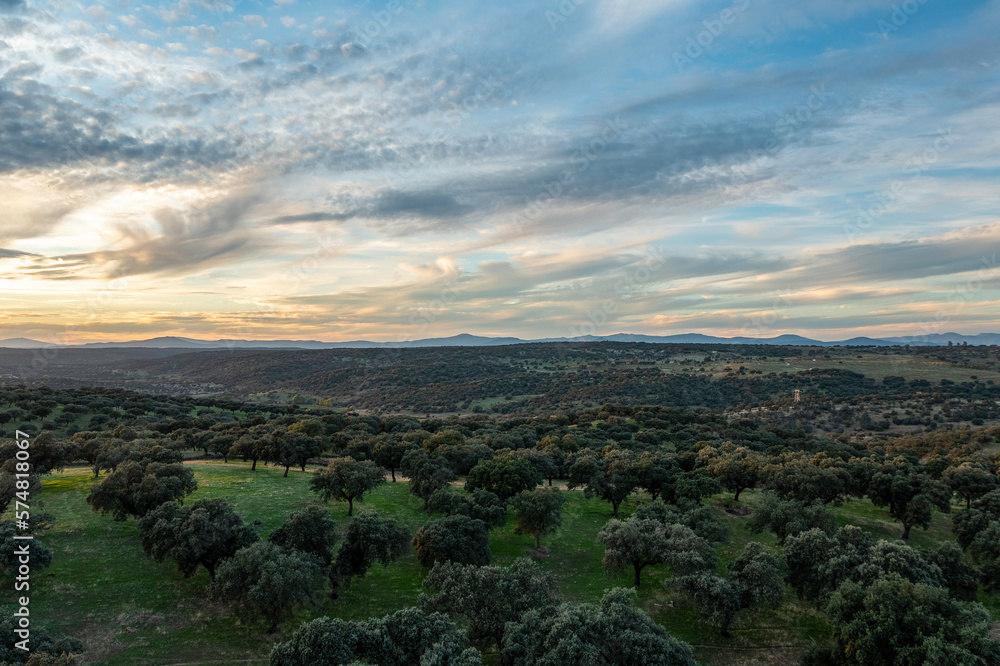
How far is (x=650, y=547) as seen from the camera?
31859 mm

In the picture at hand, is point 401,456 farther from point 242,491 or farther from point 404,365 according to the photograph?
point 404,365

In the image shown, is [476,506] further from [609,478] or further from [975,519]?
[975,519]

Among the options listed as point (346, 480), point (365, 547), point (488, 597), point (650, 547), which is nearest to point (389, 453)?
point (346, 480)

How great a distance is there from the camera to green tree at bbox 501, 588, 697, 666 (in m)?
19.8

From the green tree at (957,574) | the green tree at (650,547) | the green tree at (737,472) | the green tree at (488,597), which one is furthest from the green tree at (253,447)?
the green tree at (957,574)

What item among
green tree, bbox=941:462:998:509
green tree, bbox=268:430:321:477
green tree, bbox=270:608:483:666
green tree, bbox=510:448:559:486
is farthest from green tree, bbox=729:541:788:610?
green tree, bbox=268:430:321:477

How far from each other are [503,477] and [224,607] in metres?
22.8

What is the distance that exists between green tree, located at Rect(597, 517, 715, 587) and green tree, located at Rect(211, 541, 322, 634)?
61.5 ft

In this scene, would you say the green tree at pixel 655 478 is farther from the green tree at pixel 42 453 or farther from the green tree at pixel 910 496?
the green tree at pixel 42 453

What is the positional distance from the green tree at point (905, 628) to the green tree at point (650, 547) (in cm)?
792

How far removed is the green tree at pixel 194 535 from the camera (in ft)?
93.9

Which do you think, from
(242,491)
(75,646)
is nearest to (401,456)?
(242,491)

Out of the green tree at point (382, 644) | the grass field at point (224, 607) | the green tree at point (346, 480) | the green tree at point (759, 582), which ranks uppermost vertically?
the green tree at point (346, 480)

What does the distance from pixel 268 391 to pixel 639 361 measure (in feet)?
423
